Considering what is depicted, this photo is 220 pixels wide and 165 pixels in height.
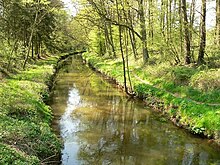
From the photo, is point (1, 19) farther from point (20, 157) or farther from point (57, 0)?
point (20, 157)

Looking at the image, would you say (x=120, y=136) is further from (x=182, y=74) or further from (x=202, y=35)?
(x=202, y=35)

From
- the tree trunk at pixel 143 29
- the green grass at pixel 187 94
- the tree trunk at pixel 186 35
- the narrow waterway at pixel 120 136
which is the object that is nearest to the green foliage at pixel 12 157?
the narrow waterway at pixel 120 136

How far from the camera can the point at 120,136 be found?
17438 millimetres

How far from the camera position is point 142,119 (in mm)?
20891

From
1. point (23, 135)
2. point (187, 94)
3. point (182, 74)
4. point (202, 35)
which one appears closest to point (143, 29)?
point (202, 35)

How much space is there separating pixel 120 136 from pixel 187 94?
22.0 feet

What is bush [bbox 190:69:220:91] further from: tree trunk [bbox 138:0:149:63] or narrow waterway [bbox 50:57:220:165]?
tree trunk [bbox 138:0:149:63]

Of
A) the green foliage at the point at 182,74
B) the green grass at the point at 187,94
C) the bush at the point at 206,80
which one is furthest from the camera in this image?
the green foliage at the point at 182,74

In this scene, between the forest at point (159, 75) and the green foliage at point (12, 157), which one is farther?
the forest at point (159, 75)

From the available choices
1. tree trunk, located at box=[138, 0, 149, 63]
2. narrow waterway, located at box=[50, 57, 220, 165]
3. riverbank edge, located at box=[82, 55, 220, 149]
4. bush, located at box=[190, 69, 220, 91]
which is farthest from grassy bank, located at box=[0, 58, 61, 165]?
tree trunk, located at box=[138, 0, 149, 63]

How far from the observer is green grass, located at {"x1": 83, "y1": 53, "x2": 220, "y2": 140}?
17047 mm

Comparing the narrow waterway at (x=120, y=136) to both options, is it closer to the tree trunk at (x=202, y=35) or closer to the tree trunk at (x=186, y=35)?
the tree trunk at (x=186, y=35)

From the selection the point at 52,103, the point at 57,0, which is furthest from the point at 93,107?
the point at 57,0

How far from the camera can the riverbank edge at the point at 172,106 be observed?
53.9 ft
